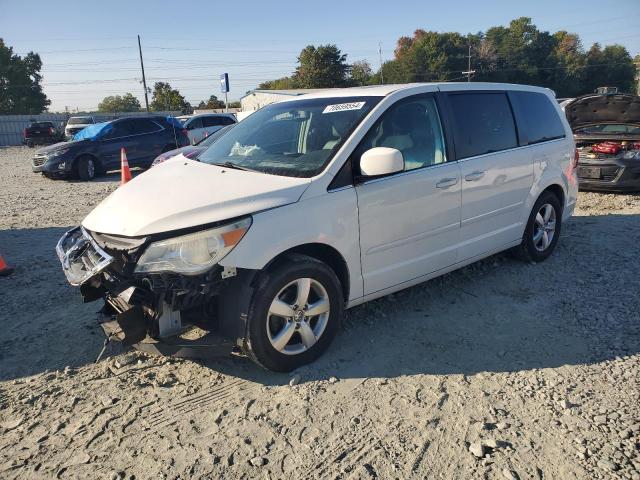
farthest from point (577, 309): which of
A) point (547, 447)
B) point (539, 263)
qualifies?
point (547, 447)

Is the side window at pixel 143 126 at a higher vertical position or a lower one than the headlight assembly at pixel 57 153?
higher

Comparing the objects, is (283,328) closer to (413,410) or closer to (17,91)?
(413,410)

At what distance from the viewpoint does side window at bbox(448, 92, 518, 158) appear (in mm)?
4277

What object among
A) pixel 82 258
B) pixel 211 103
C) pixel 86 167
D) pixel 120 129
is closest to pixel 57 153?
pixel 86 167

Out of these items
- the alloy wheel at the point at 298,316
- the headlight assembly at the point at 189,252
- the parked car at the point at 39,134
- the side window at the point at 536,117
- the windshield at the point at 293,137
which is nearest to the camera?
the headlight assembly at the point at 189,252

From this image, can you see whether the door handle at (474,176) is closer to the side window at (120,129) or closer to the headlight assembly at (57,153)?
the headlight assembly at (57,153)

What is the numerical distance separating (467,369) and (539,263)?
249 centimetres

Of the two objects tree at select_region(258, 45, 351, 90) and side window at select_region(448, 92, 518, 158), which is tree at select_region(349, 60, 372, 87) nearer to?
tree at select_region(258, 45, 351, 90)

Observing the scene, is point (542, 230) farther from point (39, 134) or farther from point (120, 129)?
point (39, 134)

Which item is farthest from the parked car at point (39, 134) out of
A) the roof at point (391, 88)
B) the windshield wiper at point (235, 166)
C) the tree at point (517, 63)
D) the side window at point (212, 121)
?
the tree at point (517, 63)

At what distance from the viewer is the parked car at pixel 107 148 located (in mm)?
13258

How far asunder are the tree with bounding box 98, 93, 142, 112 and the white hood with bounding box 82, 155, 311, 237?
99359mm

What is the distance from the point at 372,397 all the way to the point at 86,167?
497 inches

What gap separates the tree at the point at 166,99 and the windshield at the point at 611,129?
61.9m
